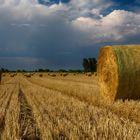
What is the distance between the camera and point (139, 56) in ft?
36.2

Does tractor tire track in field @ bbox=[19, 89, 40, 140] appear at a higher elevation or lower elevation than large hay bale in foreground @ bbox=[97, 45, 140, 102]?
lower

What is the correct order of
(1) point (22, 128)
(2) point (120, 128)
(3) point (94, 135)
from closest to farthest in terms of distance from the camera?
(3) point (94, 135) → (2) point (120, 128) → (1) point (22, 128)

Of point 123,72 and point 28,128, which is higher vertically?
point 123,72

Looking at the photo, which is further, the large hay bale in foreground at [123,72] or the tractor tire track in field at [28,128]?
the large hay bale in foreground at [123,72]

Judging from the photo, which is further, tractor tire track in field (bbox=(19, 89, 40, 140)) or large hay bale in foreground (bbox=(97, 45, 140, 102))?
large hay bale in foreground (bbox=(97, 45, 140, 102))

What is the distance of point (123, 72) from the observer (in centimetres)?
1112

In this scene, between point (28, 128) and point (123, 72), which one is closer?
point (28, 128)

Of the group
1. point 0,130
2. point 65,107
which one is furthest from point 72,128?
point 65,107

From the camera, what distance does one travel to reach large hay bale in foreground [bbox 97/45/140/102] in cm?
1091

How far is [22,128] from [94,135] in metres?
1.97

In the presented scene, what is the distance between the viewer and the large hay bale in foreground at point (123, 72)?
429 inches

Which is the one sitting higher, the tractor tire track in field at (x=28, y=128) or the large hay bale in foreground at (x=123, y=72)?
the large hay bale in foreground at (x=123, y=72)

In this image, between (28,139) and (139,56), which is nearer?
(28,139)

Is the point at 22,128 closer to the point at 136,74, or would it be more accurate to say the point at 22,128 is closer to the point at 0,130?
the point at 0,130
